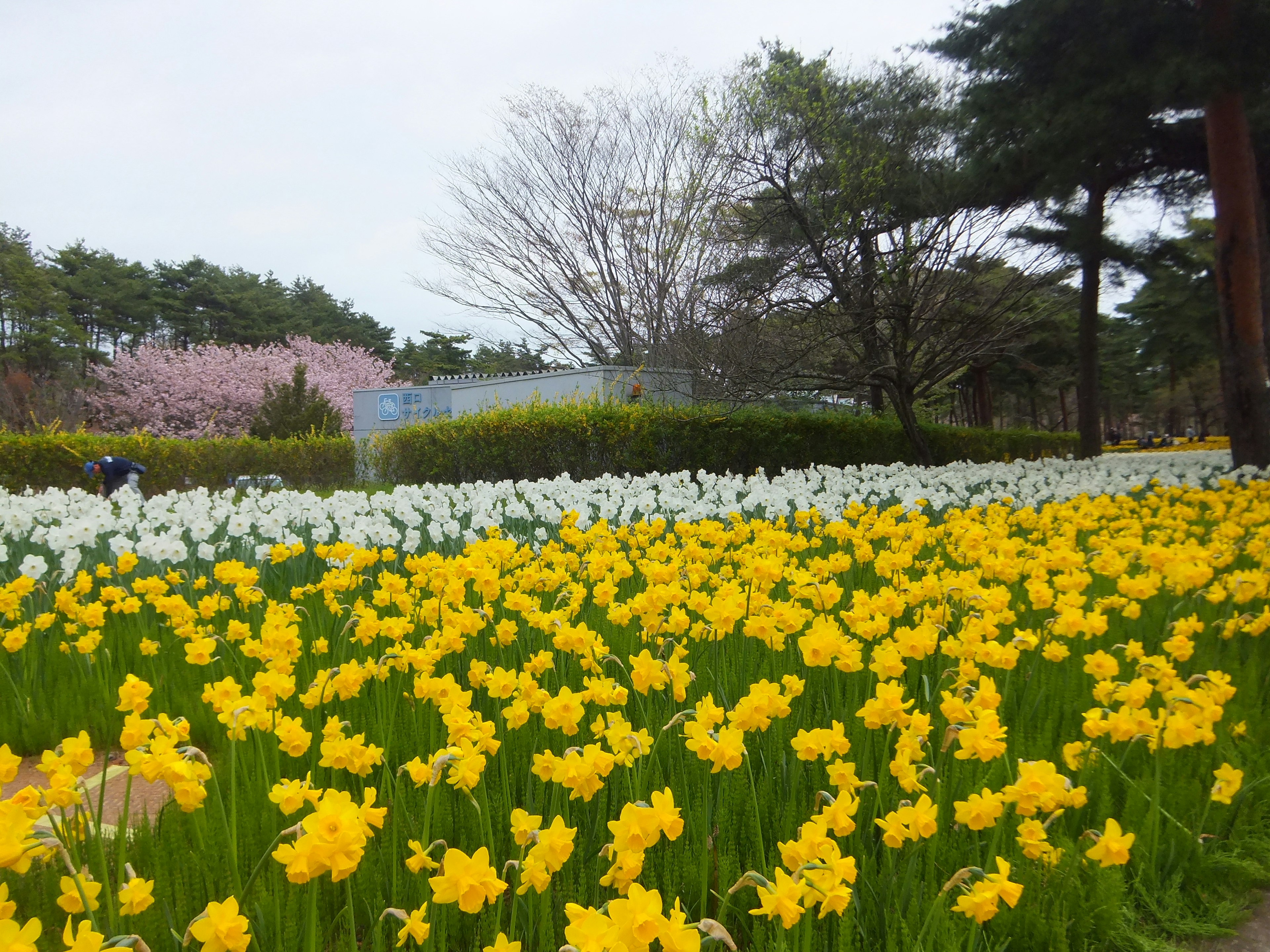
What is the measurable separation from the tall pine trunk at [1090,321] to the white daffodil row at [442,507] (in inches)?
235

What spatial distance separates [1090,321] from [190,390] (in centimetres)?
2913

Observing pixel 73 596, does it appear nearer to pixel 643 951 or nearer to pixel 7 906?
pixel 7 906

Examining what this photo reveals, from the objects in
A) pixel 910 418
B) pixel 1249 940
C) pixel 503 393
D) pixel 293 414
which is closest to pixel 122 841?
pixel 1249 940

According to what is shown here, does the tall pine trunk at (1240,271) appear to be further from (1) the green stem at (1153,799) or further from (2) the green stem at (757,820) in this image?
(2) the green stem at (757,820)

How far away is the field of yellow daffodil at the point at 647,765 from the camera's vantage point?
1.22 m

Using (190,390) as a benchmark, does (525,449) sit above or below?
below

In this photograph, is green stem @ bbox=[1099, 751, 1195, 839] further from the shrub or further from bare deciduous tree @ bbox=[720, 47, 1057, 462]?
the shrub

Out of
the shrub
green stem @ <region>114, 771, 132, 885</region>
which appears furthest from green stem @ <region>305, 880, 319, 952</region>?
the shrub

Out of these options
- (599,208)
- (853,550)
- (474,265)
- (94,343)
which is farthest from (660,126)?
(94,343)

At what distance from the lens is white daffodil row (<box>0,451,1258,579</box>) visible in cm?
433

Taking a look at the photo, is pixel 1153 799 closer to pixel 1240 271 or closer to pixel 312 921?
pixel 312 921

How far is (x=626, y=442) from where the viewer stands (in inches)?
412

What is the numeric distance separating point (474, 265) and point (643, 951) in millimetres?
18768

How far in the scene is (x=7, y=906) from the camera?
1.06 metres
